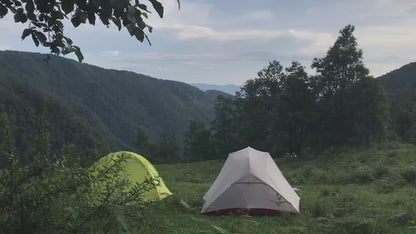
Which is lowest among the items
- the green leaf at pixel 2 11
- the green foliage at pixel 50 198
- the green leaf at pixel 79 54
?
the green foliage at pixel 50 198

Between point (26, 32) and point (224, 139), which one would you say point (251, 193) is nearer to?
point (26, 32)

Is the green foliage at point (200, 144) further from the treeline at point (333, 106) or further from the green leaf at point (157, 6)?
the green leaf at point (157, 6)

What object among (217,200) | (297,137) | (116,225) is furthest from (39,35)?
(297,137)

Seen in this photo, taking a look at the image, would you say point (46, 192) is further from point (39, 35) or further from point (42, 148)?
point (39, 35)

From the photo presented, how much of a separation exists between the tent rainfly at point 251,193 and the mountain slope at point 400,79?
82.0m

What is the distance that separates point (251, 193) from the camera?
10258 mm

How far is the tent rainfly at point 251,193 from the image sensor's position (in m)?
10.0

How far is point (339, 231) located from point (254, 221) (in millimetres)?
2071

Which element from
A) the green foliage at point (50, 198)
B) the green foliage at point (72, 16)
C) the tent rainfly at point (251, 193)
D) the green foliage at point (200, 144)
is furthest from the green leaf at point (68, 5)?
the green foliage at point (200, 144)

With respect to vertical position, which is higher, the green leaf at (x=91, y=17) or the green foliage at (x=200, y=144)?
the green leaf at (x=91, y=17)

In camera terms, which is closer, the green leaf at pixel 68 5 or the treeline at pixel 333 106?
the green leaf at pixel 68 5

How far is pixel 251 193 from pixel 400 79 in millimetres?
92650

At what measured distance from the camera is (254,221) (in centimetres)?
906

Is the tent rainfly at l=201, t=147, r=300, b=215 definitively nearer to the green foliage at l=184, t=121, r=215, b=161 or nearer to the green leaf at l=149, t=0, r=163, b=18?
the green leaf at l=149, t=0, r=163, b=18
